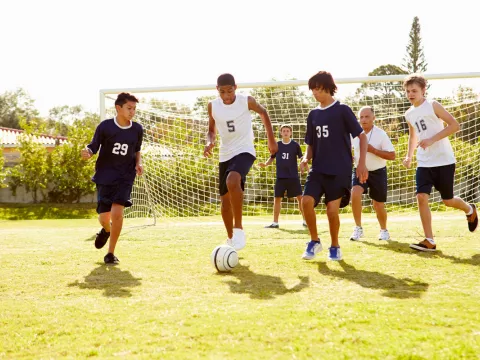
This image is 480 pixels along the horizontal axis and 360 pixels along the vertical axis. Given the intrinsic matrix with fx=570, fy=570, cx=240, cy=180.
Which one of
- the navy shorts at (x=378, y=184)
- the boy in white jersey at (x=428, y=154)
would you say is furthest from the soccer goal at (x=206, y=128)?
the boy in white jersey at (x=428, y=154)

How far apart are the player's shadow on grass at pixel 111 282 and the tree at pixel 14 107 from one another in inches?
2450

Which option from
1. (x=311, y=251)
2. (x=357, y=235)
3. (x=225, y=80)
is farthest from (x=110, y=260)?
(x=357, y=235)

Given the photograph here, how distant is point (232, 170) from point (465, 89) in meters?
7.28

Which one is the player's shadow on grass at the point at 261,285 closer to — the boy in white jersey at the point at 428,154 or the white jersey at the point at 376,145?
the boy in white jersey at the point at 428,154

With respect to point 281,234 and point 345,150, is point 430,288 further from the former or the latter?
point 281,234

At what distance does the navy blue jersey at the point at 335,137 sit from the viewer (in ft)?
17.7

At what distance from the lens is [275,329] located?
9.59ft

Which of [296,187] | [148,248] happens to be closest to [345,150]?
[148,248]

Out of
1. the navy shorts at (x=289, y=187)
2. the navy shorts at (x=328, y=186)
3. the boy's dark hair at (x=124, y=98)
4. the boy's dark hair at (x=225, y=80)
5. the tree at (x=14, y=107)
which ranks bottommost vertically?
the navy shorts at (x=289, y=187)

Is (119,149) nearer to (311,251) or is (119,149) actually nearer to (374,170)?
(311,251)

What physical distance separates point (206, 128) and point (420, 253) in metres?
6.95

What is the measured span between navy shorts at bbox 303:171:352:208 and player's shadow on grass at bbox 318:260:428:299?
2.23 ft

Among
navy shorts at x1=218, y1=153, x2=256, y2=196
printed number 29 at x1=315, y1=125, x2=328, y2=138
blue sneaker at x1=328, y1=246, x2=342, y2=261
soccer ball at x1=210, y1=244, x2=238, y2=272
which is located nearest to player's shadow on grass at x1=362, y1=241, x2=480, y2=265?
blue sneaker at x1=328, y1=246, x2=342, y2=261

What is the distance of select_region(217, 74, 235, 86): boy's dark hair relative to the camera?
5779 mm
